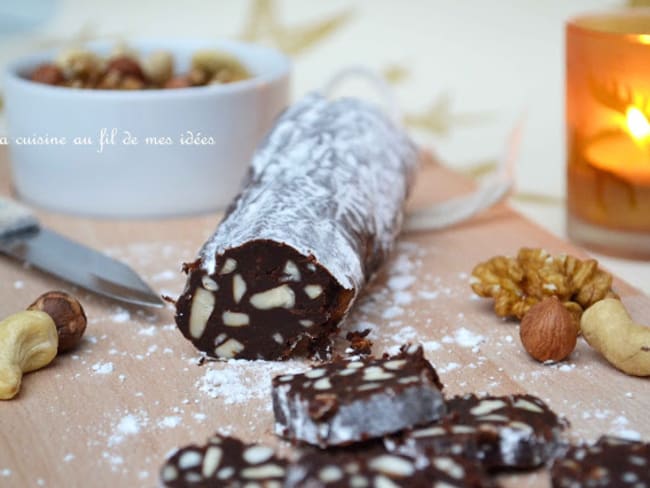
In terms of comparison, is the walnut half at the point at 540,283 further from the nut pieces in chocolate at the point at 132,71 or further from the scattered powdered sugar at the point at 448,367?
the nut pieces in chocolate at the point at 132,71

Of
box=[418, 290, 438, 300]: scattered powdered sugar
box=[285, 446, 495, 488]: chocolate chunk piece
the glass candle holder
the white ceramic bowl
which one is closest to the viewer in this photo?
box=[285, 446, 495, 488]: chocolate chunk piece

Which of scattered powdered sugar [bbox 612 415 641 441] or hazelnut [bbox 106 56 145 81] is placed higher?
hazelnut [bbox 106 56 145 81]

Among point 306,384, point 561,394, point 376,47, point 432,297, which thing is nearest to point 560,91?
point 376,47

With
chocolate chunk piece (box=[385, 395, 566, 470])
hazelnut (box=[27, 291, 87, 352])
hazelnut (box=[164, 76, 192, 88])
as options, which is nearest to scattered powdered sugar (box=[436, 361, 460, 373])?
chocolate chunk piece (box=[385, 395, 566, 470])

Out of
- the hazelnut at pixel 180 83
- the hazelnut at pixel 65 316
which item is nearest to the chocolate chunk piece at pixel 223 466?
the hazelnut at pixel 65 316

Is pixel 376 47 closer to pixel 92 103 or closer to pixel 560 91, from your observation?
pixel 560 91

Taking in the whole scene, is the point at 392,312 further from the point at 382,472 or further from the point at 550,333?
the point at 382,472

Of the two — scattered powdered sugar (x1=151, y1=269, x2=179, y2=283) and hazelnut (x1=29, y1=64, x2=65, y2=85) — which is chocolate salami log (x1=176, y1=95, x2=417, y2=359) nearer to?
scattered powdered sugar (x1=151, y1=269, x2=179, y2=283)
